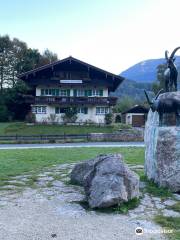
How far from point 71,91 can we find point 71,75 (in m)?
2.07

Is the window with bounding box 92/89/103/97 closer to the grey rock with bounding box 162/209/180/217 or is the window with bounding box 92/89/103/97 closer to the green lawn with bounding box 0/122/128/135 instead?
the green lawn with bounding box 0/122/128/135

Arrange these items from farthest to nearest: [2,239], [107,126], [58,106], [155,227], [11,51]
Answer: [11,51]
[58,106]
[107,126]
[155,227]
[2,239]

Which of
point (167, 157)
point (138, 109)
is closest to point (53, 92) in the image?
point (138, 109)

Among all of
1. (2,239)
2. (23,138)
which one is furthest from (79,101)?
(2,239)

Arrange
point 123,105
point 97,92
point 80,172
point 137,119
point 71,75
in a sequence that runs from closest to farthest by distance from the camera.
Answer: point 80,172 < point 71,75 < point 97,92 < point 137,119 < point 123,105

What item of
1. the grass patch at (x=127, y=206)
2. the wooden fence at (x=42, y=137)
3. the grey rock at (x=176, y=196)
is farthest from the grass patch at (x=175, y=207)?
the wooden fence at (x=42, y=137)

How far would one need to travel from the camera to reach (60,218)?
5.56m

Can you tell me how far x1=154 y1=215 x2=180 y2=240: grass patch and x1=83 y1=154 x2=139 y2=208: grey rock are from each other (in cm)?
78

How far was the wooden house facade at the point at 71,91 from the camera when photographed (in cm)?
4094

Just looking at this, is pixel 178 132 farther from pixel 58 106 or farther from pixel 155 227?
pixel 58 106

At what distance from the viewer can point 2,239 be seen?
4629 millimetres

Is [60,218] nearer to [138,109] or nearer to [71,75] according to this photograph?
[71,75]

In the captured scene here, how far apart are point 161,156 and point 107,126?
31328 millimetres

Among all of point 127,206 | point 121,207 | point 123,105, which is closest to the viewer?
point 121,207
